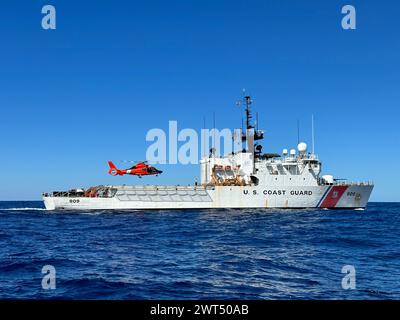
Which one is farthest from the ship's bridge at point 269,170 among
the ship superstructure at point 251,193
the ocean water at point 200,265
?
the ocean water at point 200,265

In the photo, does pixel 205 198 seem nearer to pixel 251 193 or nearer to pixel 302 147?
pixel 251 193

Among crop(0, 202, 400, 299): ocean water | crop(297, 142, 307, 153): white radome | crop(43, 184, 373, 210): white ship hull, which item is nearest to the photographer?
crop(0, 202, 400, 299): ocean water

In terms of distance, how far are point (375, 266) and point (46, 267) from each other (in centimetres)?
1458

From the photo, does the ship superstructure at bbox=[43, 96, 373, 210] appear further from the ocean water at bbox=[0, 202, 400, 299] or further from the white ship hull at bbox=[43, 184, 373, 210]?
the ocean water at bbox=[0, 202, 400, 299]

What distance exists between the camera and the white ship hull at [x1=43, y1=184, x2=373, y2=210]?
183ft

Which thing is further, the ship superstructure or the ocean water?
the ship superstructure

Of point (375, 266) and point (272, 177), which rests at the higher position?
point (272, 177)

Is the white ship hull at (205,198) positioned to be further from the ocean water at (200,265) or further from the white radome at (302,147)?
the ocean water at (200,265)

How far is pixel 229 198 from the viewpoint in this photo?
55750 mm

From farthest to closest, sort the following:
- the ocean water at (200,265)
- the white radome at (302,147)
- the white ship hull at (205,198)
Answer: the white radome at (302,147) < the white ship hull at (205,198) < the ocean water at (200,265)

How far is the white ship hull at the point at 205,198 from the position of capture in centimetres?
5591

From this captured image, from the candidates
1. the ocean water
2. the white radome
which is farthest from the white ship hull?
the ocean water
